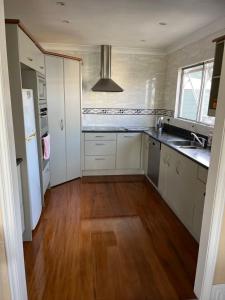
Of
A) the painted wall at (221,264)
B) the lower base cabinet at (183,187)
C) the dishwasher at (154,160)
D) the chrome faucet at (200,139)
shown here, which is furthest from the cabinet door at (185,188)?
the painted wall at (221,264)

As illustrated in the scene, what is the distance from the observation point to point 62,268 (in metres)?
1.97

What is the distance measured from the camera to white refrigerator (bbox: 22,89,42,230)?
2.26 m

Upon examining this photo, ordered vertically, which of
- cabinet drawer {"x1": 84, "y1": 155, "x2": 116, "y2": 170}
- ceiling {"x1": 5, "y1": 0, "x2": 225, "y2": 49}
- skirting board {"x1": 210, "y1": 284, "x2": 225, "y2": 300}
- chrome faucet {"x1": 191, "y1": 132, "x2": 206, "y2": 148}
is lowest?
skirting board {"x1": 210, "y1": 284, "x2": 225, "y2": 300}

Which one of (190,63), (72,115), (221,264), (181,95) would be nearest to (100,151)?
(72,115)

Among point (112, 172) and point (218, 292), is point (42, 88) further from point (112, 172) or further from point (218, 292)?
point (218, 292)

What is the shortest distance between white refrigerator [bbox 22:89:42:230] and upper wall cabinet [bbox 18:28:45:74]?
31cm

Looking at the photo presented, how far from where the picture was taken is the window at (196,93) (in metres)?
3.25

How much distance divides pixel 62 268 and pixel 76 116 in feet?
8.01

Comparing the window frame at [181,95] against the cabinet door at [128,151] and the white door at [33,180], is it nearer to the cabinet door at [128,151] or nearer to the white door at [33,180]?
the cabinet door at [128,151]

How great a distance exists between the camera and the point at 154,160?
371cm

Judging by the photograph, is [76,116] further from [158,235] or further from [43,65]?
[158,235]

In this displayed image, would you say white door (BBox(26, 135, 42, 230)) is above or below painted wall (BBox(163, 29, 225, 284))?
below

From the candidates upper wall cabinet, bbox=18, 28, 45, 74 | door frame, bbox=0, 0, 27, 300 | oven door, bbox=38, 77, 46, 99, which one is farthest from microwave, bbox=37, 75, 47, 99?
door frame, bbox=0, 0, 27, 300

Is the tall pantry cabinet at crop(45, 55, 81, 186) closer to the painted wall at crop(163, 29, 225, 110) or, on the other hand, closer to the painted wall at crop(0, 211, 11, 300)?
the painted wall at crop(163, 29, 225, 110)
